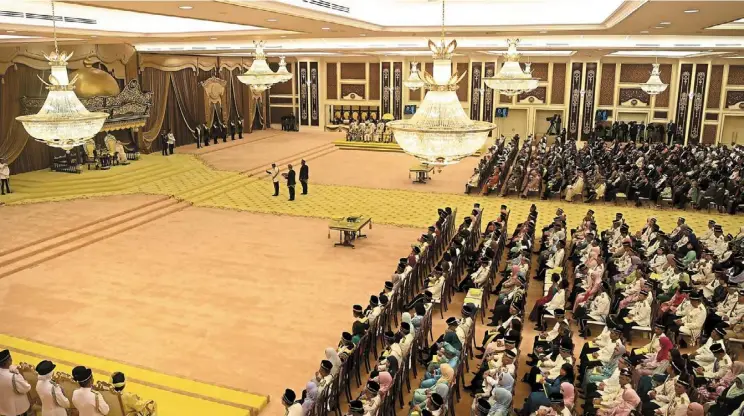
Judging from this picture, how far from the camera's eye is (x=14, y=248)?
38.4 feet

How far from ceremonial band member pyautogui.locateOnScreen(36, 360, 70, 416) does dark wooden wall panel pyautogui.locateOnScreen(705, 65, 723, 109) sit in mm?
28016

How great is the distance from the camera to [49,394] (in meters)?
5.92

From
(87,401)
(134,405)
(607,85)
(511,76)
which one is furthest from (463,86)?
(87,401)

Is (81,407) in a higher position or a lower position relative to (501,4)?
lower

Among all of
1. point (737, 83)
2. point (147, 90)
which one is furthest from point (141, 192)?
point (737, 83)

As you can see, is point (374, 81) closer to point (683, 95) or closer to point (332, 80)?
Result: point (332, 80)

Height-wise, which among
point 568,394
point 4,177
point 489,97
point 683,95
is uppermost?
point 683,95

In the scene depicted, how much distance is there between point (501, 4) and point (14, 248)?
10.8 meters

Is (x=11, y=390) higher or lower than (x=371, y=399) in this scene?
higher

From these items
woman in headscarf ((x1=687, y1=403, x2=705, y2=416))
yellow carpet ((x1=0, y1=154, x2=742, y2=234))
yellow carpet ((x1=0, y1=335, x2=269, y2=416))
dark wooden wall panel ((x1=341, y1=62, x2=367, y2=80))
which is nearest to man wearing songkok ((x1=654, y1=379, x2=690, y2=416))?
woman in headscarf ((x1=687, y1=403, x2=705, y2=416))

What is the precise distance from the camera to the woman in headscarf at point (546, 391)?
6.30m

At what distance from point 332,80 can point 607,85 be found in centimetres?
1404

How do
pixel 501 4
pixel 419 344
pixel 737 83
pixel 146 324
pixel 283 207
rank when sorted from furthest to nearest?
pixel 737 83, pixel 283 207, pixel 501 4, pixel 146 324, pixel 419 344

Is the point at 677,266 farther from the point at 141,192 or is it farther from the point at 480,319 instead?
the point at 141,192
